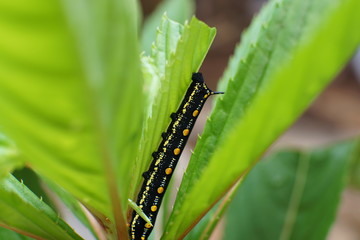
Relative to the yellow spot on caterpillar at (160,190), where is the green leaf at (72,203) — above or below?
below

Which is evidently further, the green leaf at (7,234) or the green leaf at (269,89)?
the green leaf at (7,234)

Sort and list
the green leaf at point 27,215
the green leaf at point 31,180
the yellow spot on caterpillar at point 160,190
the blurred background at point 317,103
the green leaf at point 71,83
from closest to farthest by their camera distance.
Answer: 1. the green leaf at point 71,83
2. the green leaf at point 27,215
3. the yellow spot on caterpillar at point 160,190
4. the green leaf at point 31,180
5. the blurred background at point 317,103

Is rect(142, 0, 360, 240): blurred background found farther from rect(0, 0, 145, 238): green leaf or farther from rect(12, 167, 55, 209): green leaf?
rect(0, 0, 145, 238): green leaf

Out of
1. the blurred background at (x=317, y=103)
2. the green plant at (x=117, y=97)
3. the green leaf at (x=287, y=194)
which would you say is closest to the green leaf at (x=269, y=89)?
the green plant at (x=117, y=97)

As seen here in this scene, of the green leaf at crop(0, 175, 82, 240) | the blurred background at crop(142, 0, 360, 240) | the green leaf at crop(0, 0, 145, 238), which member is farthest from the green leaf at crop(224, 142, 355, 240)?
the blurred background at crop(142, 0, 360, 240)

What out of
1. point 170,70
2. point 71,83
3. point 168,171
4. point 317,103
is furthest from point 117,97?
point 317,103

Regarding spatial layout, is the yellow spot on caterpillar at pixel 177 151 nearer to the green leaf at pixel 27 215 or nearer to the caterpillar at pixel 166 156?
the caterpillar at pixel 166 156

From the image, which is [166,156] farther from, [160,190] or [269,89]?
[269,89]
